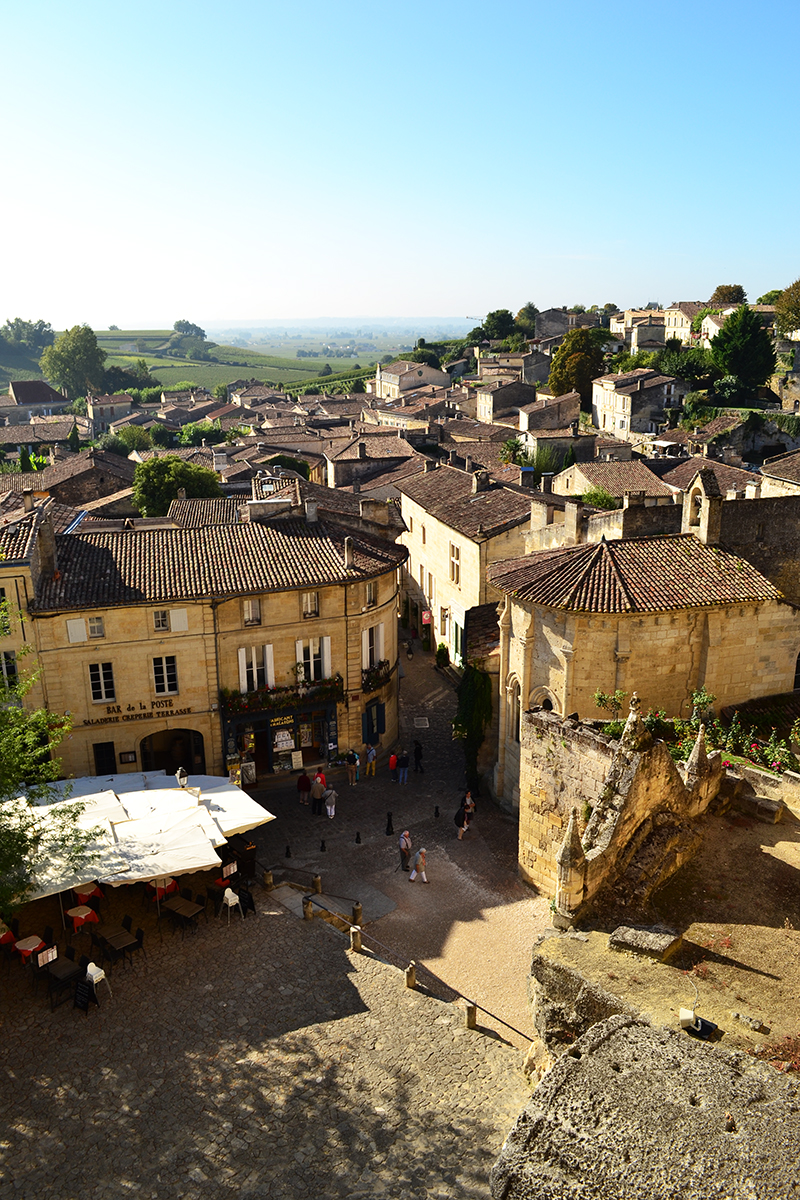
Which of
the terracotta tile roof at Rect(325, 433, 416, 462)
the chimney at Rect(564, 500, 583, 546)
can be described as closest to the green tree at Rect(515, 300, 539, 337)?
the terracotta tile roof at Rect(325, 433, 416, 462)

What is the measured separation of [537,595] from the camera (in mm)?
26578

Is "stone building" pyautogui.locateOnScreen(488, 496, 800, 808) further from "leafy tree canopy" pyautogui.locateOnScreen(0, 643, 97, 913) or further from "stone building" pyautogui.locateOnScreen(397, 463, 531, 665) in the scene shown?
"leafy tree canopy" pyautogui.locateOnScreen(0, 643, 97, 913)

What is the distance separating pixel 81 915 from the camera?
20.4m

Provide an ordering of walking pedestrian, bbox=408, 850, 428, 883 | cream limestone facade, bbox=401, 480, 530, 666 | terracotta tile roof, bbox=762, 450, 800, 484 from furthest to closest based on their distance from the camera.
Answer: terracotta tile roof, bbox=762, 450, 800, 484 → cream limestone facade, bbox=401, 480, 530, 666 → walking pedestrian, bbox=408, 850, 428, 883

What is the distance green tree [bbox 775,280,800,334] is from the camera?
105m

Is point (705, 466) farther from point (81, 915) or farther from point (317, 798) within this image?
Answer: point (81, 915)

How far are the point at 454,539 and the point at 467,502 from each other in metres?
3.02

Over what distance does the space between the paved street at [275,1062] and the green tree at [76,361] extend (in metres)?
193

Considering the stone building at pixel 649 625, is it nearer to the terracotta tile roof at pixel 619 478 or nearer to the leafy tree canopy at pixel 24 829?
the leafy tree canopy at pixel 24 829

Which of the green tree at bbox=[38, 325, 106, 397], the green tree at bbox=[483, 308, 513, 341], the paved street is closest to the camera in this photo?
the paved street

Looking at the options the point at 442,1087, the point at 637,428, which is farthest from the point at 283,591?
the point at 637,428

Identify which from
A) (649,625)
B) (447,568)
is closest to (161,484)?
(447,568)

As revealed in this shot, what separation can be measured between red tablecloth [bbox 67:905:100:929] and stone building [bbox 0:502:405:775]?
922 centimetres

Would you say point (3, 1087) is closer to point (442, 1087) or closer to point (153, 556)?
point (442, 1087)
